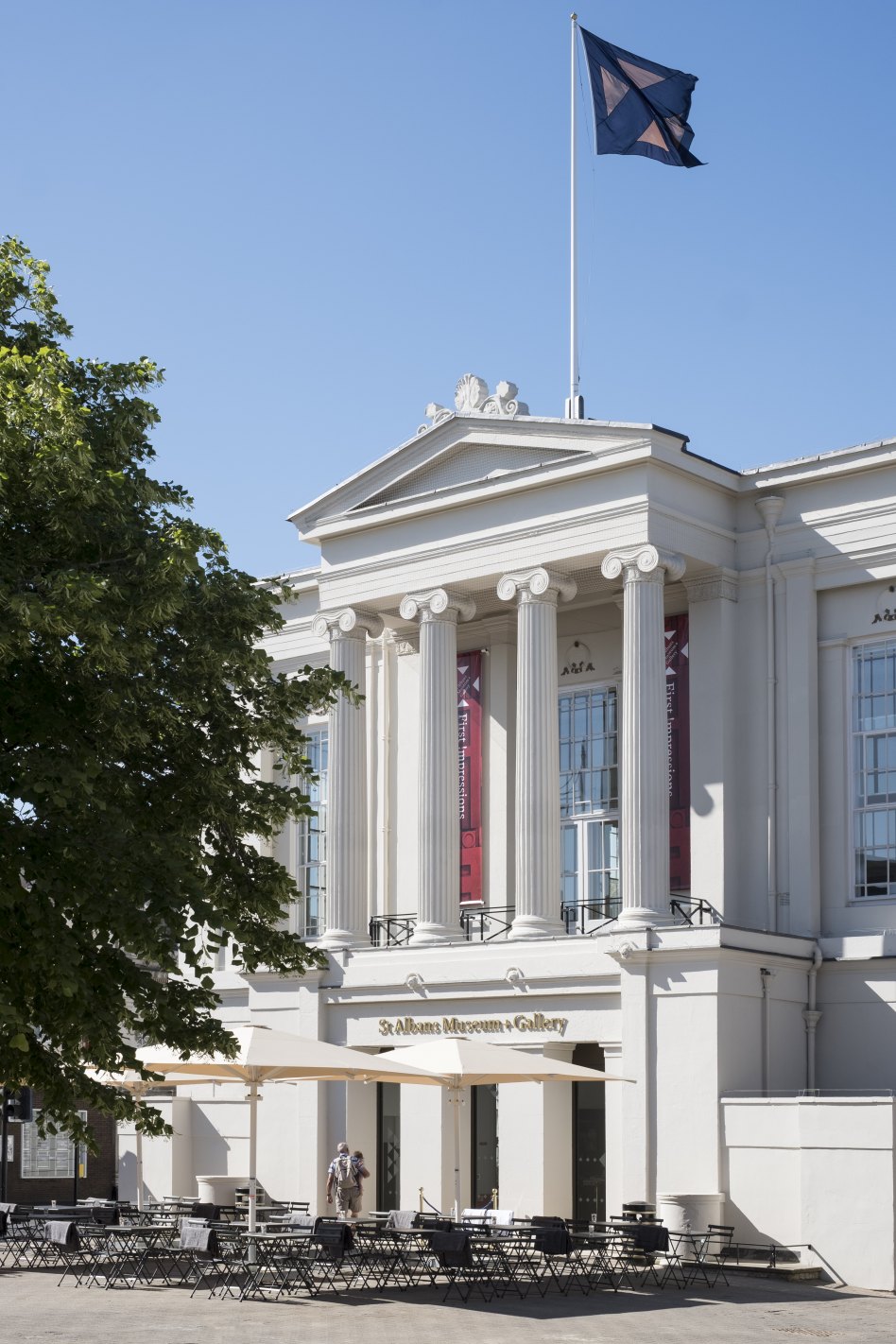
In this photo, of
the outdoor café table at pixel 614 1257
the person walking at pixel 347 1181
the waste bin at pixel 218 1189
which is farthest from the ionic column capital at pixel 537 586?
the waste bin at pixel 218 1189

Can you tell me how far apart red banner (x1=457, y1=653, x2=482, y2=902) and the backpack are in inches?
270

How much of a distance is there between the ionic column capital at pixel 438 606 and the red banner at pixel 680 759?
4.28 m

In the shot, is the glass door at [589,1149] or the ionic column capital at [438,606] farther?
the ionic column capital at [438,606]

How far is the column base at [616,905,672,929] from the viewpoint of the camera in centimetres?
3165

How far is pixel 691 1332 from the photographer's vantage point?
20.8 m

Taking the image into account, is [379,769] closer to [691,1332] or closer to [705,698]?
[705,698]

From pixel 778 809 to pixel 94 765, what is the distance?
20543 mm

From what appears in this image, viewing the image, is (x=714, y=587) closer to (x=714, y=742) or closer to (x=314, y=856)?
(x=714, y=742)

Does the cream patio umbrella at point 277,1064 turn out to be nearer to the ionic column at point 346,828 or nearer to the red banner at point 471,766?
the ionic column at point 346,828

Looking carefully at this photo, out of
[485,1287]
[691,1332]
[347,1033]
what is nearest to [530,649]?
[347,1033]

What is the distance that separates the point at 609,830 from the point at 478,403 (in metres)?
8.75

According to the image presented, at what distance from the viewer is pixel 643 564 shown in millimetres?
33062

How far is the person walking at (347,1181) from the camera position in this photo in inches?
1253

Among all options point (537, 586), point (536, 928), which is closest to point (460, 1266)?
point (536, 928)
